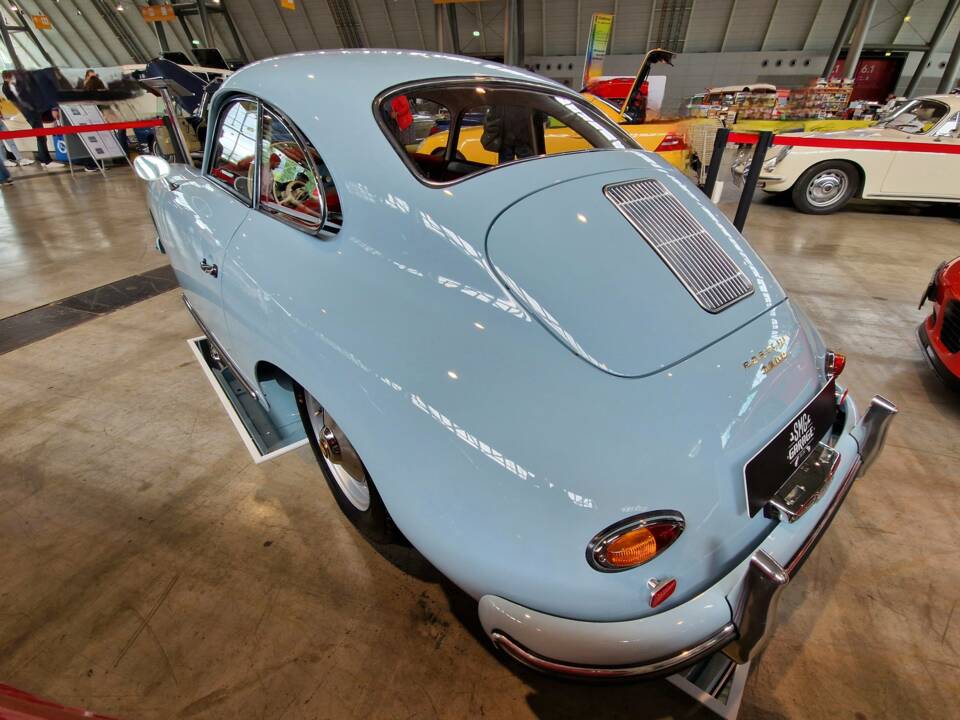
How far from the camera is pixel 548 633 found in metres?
0.98

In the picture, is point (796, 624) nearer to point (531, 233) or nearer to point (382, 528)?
point (382, 528)

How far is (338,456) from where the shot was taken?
Result: 1.72 m

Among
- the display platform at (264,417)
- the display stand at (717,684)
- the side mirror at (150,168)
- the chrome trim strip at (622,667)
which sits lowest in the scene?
the display platform at (264,417)

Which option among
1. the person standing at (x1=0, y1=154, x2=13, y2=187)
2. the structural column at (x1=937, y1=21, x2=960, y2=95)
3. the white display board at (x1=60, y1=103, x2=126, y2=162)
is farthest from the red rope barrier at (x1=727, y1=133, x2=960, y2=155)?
the structural column at (x1=937, y1=21, x2=960, y2=95)

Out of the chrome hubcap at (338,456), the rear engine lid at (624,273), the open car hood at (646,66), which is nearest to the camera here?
the rear engine lid at (624,273)

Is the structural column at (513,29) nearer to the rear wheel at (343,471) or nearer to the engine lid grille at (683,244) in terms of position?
the engine lid grille at (683,244)

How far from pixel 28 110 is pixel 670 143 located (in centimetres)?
1409

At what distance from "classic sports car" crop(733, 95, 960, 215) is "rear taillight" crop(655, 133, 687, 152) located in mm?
1201

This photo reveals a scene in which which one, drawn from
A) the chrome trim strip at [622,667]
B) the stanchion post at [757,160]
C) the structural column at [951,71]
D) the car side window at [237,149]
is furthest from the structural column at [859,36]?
the chrome trim strip at [622,667]

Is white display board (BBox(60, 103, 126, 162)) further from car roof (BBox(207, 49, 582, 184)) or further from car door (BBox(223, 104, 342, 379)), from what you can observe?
car door (BBox(223, 104, 342, 379))

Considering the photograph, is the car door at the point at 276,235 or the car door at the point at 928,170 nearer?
the car door at the point at 276,235

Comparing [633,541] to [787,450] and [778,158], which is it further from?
[778,158]

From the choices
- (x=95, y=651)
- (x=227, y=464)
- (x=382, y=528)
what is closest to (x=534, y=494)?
(x=382, y=528)

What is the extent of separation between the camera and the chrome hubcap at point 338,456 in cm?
165
